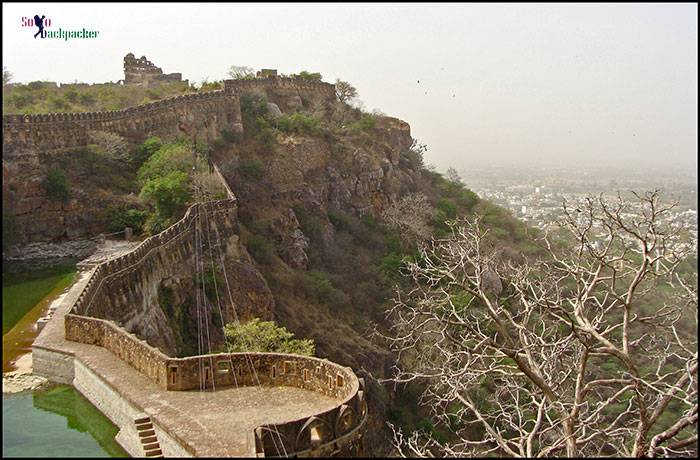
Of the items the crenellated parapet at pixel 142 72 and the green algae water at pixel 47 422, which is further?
the crenellated parapet at pixel 142 72

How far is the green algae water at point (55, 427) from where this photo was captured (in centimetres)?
1227

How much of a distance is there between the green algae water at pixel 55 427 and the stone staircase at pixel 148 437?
0.48 meters

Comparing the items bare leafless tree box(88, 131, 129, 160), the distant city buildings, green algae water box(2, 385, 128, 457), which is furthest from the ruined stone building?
green algae water box(2, 385, 128, 457)

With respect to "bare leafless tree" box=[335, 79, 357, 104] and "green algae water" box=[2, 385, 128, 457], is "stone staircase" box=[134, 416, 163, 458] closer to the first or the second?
"green algae water" box=[2, 385, 128, 457]

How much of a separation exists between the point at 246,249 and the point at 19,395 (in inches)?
806

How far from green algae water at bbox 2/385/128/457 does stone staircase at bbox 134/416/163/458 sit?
1.57 feet

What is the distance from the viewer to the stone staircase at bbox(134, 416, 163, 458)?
38.7ft

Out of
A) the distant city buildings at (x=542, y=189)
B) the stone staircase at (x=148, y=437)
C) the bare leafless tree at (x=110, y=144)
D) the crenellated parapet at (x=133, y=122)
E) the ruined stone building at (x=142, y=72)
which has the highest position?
the ruined stone building at (x=142, y=72)

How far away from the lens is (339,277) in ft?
135

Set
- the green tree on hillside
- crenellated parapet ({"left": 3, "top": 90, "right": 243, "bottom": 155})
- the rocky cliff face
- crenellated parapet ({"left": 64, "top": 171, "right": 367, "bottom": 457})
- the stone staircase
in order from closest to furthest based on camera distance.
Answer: crenellated parapet ({"left": 64, "top": 171, "right": 367, "bottom": 457}) < the stone staircase < the green tree on hillside < crenellated parapet ({"left": 3, "top": 90, "right": 243, "bottom": 155}) < the rocky cliff face

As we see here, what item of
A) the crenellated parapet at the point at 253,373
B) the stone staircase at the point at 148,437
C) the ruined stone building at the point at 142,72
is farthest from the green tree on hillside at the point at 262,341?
the ruined stone building at the point at 142,72

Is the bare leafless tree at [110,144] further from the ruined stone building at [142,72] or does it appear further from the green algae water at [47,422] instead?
the ruined stone building at [142,72]

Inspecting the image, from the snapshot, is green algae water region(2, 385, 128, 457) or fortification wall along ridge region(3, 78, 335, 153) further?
fortification wall along ridge region(3, 78, 335, 153)

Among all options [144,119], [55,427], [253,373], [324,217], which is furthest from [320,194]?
[55,427]
